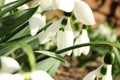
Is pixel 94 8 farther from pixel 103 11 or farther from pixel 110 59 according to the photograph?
pixel 110 59

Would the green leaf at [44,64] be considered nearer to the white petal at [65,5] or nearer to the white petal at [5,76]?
the white petal at [65,5]

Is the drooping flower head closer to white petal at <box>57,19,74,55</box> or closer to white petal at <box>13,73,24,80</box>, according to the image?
white petal at <box>57,19,74,55</box>

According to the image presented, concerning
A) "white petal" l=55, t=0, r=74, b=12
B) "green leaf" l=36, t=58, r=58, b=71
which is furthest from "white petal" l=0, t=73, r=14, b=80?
"green leaf" l=36, t=58, r=58, b=71

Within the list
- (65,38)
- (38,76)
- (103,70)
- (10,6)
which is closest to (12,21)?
(10,6)

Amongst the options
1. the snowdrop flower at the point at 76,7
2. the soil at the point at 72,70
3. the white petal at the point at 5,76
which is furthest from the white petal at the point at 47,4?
the soil at the point at 72,70

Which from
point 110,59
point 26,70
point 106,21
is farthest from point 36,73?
point 106,21

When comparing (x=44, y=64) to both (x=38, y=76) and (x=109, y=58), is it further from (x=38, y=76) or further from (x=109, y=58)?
(x=38, y=76)
